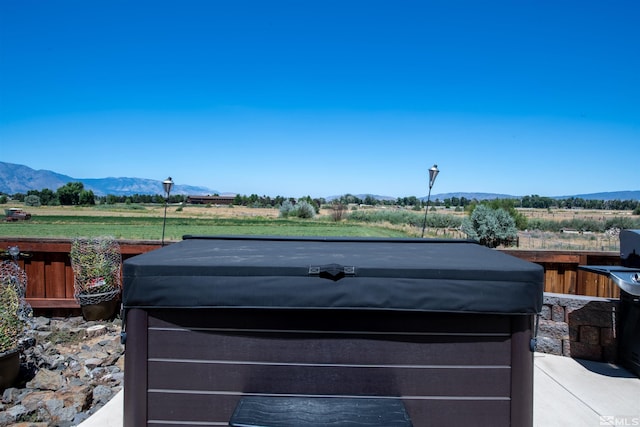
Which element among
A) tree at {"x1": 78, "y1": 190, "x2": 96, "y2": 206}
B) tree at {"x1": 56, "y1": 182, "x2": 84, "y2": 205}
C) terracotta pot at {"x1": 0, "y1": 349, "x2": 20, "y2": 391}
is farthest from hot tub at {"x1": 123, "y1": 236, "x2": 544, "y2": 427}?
tree at {"x1": 56, "y1": 182, "x2": 84, "y2": 205}

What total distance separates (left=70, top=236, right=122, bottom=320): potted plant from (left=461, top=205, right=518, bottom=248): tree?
1252 cm

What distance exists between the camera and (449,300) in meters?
1.93

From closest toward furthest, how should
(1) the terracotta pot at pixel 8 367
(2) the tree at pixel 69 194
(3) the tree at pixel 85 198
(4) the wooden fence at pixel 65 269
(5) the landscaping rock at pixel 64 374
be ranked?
(5) the landscaping rock at pixel 64 374
(1) the terracotta pot at pixel 8 367
(4) the wooden fence at pixel 65 269
(2) the tree at pixel 69 194
(3) the tree at pixel 85 198

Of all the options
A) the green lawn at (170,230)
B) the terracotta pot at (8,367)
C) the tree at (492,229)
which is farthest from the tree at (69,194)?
the terracotta pot at (8,367)

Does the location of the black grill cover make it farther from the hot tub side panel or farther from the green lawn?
the green lawn

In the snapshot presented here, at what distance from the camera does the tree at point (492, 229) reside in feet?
48.3

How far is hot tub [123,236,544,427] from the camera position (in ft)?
6.39

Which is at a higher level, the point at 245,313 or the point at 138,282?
the point at 138,282

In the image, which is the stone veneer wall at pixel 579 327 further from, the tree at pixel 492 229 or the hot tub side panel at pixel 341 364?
the tree at pixel 492 229

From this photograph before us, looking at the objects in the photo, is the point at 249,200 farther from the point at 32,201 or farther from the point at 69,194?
the point at 32,201

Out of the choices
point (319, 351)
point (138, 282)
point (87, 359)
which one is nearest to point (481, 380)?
point (319, 351)

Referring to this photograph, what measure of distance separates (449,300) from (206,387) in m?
1.27

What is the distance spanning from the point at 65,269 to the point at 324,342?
5027 millimetres

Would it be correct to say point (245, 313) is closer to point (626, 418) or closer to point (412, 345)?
point (412, 345)
